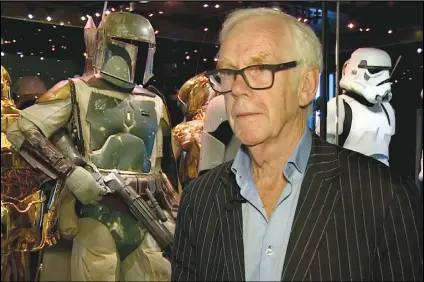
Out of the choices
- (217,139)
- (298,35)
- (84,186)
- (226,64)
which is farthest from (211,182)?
(217,139)

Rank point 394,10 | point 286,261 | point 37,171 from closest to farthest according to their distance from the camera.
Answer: point 286,261
point 37,171
point 394,10

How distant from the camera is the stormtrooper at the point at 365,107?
251cm

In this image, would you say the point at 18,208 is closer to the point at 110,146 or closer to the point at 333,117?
the point at 110,146

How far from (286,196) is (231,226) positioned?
126mm

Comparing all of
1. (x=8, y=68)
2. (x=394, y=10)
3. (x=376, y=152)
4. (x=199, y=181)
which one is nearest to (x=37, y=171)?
(x=8, y=68)

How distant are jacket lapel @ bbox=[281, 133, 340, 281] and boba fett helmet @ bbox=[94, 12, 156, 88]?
3.98 ft

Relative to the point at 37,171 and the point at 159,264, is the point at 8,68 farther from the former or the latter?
the point at 159,264

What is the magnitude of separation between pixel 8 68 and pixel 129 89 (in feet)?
1.42

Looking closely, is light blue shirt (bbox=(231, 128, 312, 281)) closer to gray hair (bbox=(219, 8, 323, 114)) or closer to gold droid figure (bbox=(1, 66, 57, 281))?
gray hair (bbox=(219, 8, 323, 114))

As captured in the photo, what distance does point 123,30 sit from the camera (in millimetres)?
2471

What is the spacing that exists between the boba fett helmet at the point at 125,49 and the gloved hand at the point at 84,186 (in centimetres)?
36

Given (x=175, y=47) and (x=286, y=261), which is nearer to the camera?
(x=286, y=261)

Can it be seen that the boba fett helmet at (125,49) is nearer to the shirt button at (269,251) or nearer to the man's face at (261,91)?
A: the man's face at (261,91)

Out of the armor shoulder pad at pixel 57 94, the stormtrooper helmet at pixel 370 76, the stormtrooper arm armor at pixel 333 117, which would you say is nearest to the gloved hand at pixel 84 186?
the armor shoulder pad at pixel 57 94
